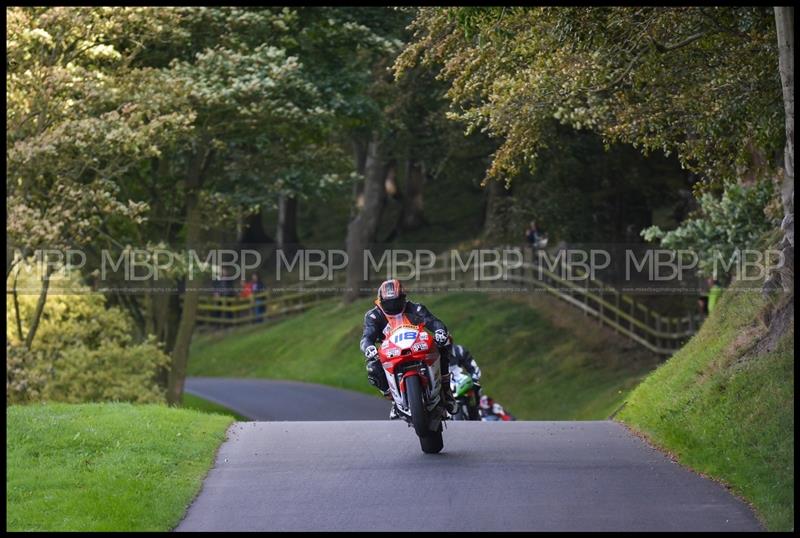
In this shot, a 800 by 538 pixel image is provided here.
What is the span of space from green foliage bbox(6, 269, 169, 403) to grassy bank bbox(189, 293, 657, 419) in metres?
9.03

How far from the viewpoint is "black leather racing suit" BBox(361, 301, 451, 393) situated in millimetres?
14672

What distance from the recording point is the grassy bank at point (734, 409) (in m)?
12.0

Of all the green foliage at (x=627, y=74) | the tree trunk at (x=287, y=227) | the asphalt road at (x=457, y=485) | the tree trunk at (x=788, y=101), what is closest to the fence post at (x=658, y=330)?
the green foliage at (x=627, y=74)

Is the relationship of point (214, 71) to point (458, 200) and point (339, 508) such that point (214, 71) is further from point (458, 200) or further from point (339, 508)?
point (458, 200)

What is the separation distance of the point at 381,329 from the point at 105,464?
310 cm

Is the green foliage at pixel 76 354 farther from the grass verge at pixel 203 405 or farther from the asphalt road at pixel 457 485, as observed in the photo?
the asphalt road at pixel 457 485

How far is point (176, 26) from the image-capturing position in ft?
90.6

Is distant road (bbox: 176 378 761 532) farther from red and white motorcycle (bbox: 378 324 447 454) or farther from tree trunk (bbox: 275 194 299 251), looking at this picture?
tree trunk (bbox: 275 194 299 251)

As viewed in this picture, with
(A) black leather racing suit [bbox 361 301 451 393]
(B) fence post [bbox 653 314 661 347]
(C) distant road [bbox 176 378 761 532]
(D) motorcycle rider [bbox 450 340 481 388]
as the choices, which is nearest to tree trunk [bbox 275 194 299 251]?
(B) fence post [bbox 653 314 661 347]

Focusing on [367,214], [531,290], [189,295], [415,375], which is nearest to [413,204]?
[367,214]

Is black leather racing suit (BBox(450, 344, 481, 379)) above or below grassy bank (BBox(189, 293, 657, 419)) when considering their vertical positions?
above

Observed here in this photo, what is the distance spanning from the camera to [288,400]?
3725 centimetres

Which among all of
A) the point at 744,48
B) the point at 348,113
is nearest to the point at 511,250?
the point at 348,113

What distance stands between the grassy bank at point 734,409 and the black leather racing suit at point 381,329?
2.52 metres
